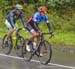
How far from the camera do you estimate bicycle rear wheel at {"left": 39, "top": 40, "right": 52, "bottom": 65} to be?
14.2m

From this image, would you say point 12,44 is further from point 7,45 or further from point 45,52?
point 45,52

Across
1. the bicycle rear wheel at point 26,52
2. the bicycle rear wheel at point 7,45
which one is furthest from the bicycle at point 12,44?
the bicycle rear wheel at point 26,52

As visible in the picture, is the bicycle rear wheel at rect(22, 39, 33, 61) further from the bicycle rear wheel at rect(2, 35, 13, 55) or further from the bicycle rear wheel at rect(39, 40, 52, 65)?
the bicycle rear wheel at rect(2, 35, 13, 55)

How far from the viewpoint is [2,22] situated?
26031mm

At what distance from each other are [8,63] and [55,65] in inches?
57.2

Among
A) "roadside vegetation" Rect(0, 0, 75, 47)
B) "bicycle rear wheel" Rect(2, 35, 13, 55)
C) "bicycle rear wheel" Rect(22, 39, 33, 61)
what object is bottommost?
"roadside vegetation" Rect(0, 0, 75, 47)

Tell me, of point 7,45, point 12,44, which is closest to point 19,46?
point 12,44

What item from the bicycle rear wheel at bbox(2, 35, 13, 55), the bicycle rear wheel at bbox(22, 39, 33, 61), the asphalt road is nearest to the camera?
the asphalt road

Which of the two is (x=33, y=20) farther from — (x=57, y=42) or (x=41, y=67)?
(x=57, y=42)

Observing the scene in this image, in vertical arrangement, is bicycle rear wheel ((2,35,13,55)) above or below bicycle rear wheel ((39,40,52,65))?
below

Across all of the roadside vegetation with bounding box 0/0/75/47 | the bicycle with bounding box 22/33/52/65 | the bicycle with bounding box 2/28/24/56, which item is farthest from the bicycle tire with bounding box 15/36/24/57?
the roadside vegetation with bounding box 0/0/75/47

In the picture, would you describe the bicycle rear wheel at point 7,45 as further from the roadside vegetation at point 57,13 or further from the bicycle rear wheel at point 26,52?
the roadside vegetation at point 57,13

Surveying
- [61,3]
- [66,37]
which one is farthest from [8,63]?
[61,3]

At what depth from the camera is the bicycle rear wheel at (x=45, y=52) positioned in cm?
1425
